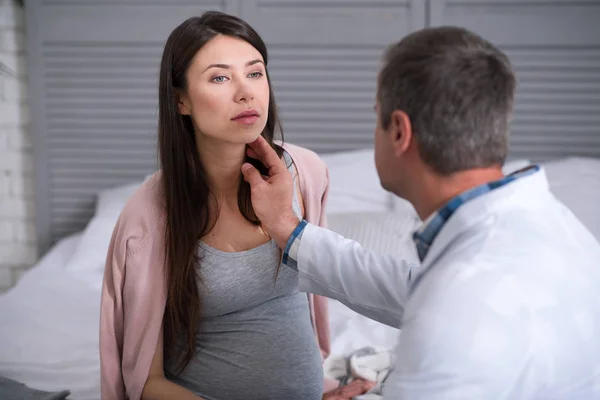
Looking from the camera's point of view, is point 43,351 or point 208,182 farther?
point 43,351

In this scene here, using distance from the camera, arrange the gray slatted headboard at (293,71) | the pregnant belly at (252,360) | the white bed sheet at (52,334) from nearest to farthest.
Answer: the pregnant belly at (252,360), the white bed sheet at (52,334), the gray slatted headboard at (293,71)

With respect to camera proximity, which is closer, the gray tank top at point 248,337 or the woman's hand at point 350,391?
the gray tank top at point 248,337

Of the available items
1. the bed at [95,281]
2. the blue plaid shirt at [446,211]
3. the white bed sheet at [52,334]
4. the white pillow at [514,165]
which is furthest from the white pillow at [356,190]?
the blue plaid shirt at [446,211]

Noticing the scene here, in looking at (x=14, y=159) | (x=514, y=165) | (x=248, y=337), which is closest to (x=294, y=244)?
(x=248, y=337)

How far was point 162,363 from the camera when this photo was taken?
4.71 ft

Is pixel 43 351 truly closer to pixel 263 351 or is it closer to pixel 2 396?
pixel 2 396

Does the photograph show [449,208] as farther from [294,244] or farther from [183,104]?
[183,104]

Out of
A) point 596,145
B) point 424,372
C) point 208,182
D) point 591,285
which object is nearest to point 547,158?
point 596,145

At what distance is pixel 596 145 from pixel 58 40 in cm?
218

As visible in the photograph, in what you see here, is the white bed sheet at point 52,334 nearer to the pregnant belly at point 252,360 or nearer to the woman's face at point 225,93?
the pregnant belly at point 252,360

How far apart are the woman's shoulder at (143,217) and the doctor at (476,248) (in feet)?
1.71

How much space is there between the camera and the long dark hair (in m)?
1.38

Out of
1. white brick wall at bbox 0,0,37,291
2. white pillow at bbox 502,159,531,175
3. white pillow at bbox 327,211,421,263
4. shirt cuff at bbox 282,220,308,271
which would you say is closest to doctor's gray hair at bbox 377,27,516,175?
shirt cuff at bbox 282,220,308,271

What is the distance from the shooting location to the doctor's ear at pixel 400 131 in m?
0.98
